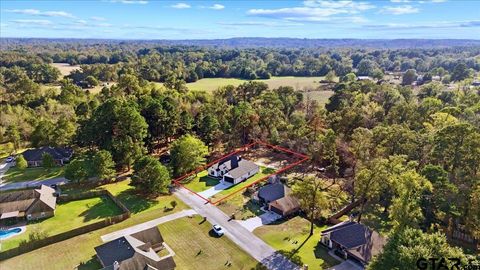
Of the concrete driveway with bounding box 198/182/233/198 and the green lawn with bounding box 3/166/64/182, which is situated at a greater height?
the green lawn with bounding box 3/166/64/182

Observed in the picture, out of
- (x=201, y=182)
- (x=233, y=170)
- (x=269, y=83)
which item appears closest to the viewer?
(x=201, y=182)

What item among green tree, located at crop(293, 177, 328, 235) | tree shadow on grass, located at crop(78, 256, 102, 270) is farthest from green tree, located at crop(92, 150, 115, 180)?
green tree, located at crop(293, 177, 328, 235)

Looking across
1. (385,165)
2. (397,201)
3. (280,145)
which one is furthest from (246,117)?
(397,201)

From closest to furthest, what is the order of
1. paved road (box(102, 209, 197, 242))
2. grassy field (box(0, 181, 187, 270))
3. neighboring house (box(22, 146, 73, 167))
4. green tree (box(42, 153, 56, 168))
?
grassy field (box(0, 181, 187, 270))
paved road (box(102, 209, 197, 242))
green tree (box(42, 153, 56, 168))
neighboring house (box(22, 146, 73, 167))

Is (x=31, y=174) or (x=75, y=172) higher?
(x=75, y=172)

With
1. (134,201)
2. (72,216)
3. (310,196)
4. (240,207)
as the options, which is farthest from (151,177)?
(310,196)

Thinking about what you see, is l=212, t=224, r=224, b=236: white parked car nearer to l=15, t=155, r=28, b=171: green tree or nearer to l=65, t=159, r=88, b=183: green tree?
l=65, t=159, r=88, b=183: green tree

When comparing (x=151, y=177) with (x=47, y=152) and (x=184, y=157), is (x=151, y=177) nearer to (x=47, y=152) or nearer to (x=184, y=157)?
(x=184, y=157)
